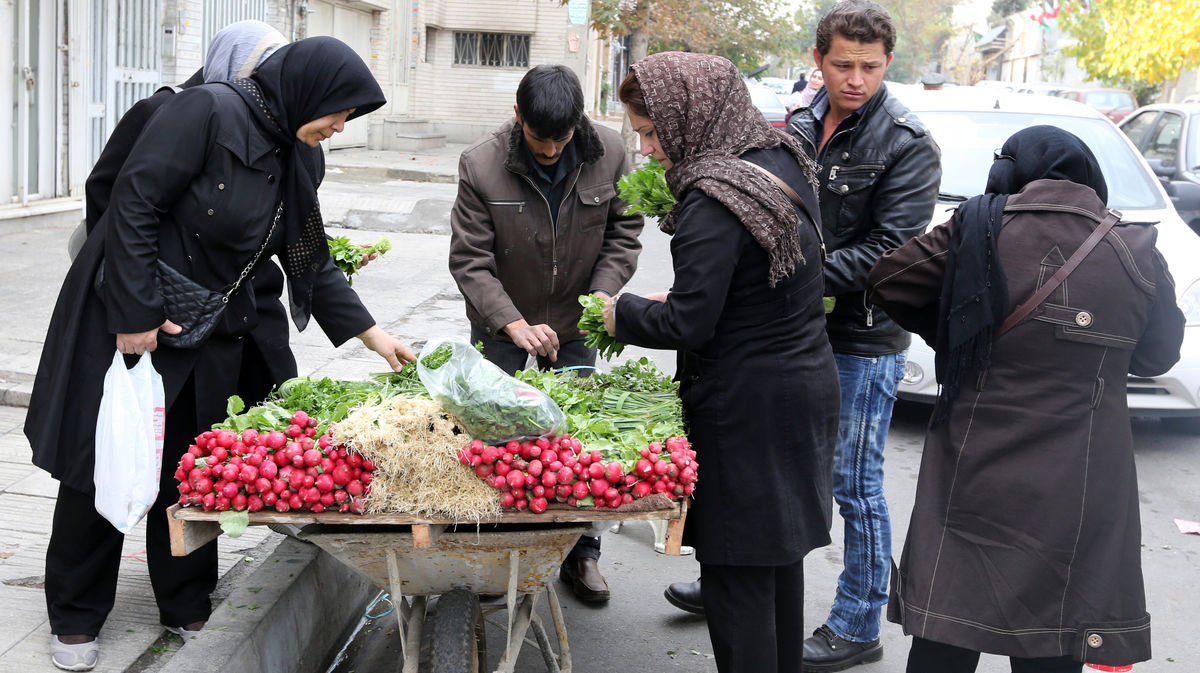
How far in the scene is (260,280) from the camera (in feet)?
11.2

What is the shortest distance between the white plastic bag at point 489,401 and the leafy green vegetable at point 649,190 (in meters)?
0.87

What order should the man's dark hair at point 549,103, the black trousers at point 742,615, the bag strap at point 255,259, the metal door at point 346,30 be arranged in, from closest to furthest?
the black trousers at point 742,615 → the bag strap at point 255,259 → the man's dark hair at point 549,103 → the metal door at point 346,30

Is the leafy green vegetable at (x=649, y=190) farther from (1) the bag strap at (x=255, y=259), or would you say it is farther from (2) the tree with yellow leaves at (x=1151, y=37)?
(2) the tree with yellow leaves at (x=1151, y=37)

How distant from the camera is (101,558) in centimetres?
330

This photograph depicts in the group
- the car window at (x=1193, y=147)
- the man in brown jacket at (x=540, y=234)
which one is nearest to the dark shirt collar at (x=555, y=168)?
the man in brown jacket at (x=540, y=234)

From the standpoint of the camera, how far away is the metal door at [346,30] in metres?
18.6

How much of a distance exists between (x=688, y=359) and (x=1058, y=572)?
3.54 ft

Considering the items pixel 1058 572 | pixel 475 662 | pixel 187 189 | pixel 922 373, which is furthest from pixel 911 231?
pixel 922 373

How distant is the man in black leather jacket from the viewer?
348 cm

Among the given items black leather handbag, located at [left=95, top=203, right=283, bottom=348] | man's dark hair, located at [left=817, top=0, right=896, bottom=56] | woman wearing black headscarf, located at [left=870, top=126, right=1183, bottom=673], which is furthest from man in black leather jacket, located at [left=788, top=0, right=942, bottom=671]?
black leather handbag, located at [left=95, top=203, right=283, bottom=348]

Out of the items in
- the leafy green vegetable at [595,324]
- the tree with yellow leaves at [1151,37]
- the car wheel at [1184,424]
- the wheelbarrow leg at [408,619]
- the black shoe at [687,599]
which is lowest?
the black shoe at [687,599]

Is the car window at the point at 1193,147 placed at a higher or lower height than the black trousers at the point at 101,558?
higher

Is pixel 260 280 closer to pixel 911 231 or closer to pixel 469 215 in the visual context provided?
pixel 469 215

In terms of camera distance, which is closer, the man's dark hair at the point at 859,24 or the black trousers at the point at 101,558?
the black trousers at the point at 101,558
